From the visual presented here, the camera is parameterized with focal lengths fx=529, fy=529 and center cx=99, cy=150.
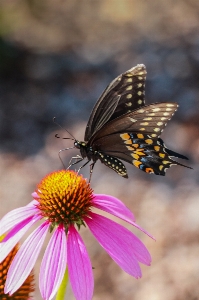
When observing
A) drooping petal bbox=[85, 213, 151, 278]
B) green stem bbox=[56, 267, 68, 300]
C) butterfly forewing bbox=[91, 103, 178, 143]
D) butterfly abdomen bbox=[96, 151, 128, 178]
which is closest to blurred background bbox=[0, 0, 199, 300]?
butterfly abdomen bbox=[96, 151, 128, 178]

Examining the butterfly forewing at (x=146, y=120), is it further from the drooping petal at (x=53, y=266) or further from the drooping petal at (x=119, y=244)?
the drooping petal at (x=53, y=266)

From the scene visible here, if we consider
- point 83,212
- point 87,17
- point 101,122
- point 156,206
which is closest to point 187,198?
point 156,206

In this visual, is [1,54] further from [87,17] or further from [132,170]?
[132,170]

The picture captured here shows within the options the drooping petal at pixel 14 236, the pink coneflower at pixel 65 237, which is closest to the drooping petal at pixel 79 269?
the pink coneflower at pixel 65 237

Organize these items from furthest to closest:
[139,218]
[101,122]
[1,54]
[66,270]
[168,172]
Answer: [1,54], [168,172], [139,218], [101,122], [66,270]

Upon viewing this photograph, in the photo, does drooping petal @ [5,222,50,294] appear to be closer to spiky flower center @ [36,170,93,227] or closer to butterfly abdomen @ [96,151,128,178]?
spiky flower center @ [36,170,93,227]

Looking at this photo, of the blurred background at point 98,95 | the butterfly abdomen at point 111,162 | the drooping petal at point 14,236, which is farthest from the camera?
the blurred background at point 98,95

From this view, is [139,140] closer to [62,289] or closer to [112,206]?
[112,206]
